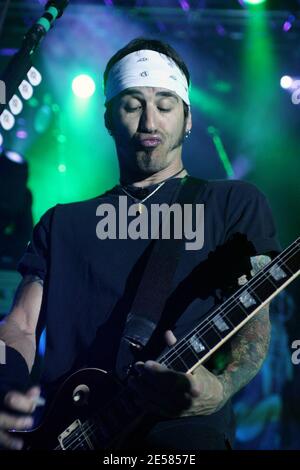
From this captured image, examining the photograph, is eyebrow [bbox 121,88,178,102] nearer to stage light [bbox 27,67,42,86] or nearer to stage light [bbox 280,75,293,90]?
stage light [bbox 27,67,42,86]

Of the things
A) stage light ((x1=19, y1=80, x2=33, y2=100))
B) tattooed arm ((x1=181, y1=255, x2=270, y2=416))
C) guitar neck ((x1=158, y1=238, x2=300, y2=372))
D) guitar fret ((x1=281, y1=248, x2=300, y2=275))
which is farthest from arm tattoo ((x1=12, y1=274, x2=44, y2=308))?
stage light ((x1=19, y1=80, x2=33, y2=100))

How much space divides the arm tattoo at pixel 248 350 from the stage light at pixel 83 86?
13.1ft

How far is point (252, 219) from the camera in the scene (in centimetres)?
251

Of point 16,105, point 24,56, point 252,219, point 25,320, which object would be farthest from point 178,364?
point 16,105

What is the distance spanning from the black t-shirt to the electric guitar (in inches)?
7.9

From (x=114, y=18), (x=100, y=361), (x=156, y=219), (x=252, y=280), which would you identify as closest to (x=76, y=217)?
(x=156, y=219)

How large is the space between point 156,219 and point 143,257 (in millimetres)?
253

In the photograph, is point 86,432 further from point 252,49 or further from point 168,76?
point 252,49

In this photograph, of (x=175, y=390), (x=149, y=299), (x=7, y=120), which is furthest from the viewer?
(x=7, y=120)

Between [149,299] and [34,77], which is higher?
[34,77]

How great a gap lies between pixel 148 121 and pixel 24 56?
699 millimetres

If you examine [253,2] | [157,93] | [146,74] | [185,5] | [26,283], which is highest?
[185,5]

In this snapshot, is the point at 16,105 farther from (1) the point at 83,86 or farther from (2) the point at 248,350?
(2) the point at 248,350

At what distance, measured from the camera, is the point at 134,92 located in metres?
3.04
